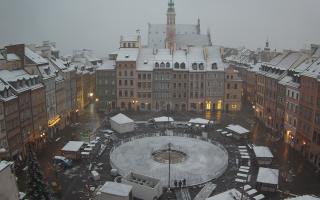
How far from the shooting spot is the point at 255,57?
13188cm

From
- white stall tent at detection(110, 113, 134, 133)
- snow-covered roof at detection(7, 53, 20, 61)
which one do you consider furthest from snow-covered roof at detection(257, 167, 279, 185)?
snow-covered roof at detection(7, 53, 20, 61)

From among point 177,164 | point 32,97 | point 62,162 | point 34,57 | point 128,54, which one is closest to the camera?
point 177,164

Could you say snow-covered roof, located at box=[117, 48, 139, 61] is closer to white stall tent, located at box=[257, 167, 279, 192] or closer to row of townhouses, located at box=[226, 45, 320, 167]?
row of townhouses, located at box=[226, 45, 320, 167]

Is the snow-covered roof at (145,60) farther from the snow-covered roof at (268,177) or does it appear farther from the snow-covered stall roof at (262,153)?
the snow-covered roof at (268,177)

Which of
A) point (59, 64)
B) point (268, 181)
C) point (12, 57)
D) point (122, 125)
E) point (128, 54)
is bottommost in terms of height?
point (268, 181)

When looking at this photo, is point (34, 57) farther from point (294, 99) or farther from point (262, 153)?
point (294, 99)

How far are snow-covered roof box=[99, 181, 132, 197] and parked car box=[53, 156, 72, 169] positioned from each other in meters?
15.7

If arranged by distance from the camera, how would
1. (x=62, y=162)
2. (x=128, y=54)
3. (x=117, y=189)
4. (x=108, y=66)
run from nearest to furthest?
(x=117, y=189)
(x=62, y=162)
(x=128, y=54)
(x=108, y=66)

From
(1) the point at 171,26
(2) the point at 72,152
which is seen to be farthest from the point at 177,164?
(1) the point at 171,26

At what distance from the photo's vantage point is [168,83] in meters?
107

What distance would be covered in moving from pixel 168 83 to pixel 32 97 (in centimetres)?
4721

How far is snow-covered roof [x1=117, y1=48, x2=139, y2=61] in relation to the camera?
4195 inches

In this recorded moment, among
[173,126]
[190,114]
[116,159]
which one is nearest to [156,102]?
[190,114]

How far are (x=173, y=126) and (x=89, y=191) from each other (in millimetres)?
38869
